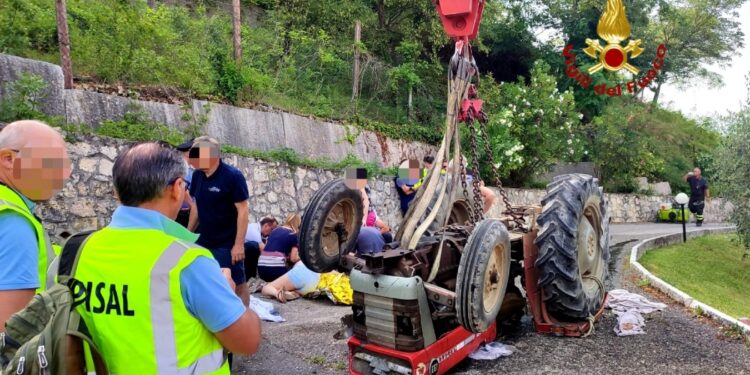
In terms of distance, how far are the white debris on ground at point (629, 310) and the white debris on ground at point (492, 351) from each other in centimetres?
128

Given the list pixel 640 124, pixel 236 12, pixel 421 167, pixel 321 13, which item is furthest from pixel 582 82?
pixel 421 167

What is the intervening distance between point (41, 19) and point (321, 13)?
26.5 feet

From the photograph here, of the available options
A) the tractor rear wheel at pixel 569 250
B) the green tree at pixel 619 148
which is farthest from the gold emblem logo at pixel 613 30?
the tractor rear wheel at pixel 569 250

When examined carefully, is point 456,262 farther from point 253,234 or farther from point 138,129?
point 138,129

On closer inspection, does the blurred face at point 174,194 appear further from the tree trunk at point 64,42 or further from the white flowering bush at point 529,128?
the white flowering bush at point 529,128

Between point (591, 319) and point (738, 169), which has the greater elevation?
point (738, 169)

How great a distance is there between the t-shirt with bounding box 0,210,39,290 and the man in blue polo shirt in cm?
228

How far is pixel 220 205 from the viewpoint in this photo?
13.8 feet

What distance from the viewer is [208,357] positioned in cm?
167

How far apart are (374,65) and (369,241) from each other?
29.4 feet

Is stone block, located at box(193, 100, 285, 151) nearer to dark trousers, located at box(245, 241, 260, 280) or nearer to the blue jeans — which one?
dark trousers, located at box(245, 241, 260, 280)

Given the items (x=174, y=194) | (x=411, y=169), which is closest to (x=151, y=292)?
(x=174, y=194)

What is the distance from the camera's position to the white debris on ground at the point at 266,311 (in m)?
5.65

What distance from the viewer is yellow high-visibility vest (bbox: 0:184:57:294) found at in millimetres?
1842
